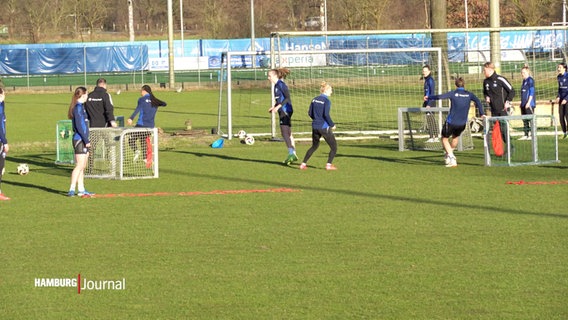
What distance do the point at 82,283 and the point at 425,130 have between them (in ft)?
56.9

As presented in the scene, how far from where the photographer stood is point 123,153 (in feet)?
61.6

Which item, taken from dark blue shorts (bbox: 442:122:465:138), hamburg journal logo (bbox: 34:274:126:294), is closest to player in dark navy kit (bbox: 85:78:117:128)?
dark blue shorts (bbox: 442:122:465:138)

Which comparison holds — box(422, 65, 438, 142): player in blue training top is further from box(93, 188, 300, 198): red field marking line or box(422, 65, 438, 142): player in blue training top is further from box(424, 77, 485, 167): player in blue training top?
box(93, 188, 300, 198): red field marking line

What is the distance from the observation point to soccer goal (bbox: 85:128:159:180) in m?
18.6

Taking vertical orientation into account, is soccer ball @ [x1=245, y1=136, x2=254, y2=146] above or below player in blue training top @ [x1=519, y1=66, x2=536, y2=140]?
below

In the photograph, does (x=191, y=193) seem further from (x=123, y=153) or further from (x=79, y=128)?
(x=123, y=153)

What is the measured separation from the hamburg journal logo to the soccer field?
3cm

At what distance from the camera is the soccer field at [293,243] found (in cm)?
918

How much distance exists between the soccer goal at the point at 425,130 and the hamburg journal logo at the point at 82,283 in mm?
13045

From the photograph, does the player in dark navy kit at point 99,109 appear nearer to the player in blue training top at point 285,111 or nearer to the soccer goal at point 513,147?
the player in blue training top at point 285,111

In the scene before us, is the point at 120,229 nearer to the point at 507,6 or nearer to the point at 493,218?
the point at 493,218

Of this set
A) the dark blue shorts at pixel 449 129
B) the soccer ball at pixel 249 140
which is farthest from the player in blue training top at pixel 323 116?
the soccer ball at pixel 249 140

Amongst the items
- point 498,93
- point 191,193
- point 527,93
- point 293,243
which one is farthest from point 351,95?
point 293,243

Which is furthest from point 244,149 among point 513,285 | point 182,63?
point 182,63
